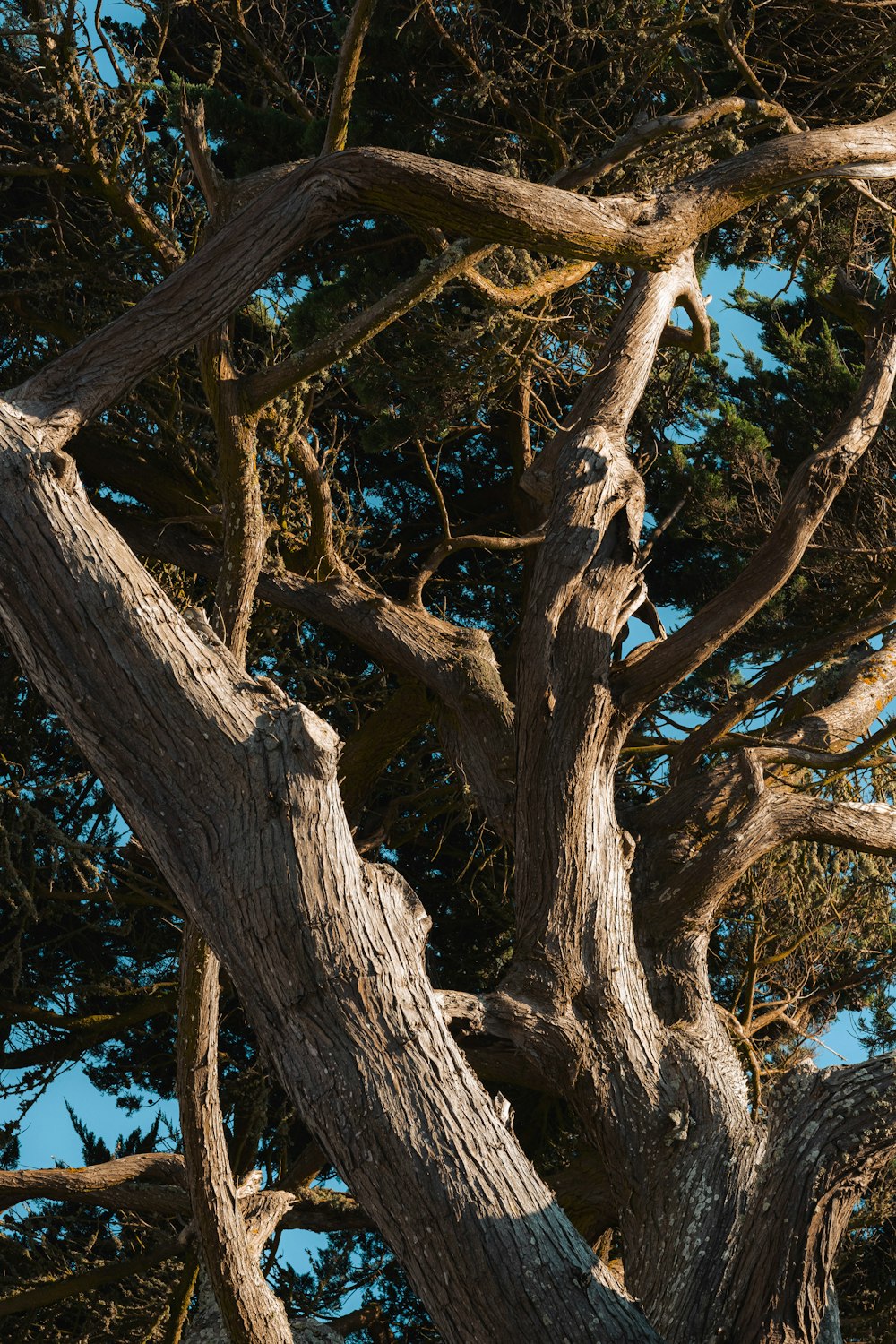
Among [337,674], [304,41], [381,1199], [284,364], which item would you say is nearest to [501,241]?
[284,364]

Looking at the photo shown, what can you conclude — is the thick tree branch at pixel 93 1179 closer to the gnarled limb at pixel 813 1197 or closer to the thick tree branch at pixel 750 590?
the gnarled limb at pixel 813 1197

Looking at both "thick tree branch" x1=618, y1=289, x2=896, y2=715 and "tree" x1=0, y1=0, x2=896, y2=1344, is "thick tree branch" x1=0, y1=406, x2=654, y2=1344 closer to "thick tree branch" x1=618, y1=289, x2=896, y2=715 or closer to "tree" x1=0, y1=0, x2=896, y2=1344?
"tree" x1=0, y1=0, x2=896, y2=1344

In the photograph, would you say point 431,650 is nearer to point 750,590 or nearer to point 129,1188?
point 750,590

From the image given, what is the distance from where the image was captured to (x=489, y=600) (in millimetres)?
9055

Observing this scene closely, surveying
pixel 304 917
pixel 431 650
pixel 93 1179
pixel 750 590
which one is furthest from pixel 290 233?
pixel 93 1179

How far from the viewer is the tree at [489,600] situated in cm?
341

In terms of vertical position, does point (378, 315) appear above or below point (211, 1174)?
above

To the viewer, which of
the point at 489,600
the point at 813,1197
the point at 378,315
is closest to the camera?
the point at 813,1197

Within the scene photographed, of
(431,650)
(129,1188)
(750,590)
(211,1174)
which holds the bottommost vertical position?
(211,1174)

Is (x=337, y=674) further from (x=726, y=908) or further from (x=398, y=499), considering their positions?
(x=726, y=908)

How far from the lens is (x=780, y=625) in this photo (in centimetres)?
816

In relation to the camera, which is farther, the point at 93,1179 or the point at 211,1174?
the point at 93,1179

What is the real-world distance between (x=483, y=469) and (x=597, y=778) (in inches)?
165

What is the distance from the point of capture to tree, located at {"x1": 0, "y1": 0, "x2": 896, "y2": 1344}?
3.41 m
